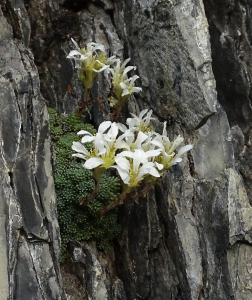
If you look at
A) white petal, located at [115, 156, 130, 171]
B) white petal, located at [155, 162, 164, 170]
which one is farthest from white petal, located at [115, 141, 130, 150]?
white petal, located at [155, 162, 164, 170]

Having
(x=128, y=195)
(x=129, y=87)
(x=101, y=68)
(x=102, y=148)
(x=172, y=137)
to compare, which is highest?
(x=101, y=68)

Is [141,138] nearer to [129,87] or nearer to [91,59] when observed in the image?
[129,87]

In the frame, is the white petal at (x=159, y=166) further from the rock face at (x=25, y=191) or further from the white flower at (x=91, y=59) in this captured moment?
the white flower at (x=91, y=59)

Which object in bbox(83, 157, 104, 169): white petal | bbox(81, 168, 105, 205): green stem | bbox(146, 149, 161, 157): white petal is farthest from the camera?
bbox(81, 168, 105, 205): green stem

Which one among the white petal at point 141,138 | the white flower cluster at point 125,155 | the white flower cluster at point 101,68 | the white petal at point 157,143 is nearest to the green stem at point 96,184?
the white flower cluster at point 125,155

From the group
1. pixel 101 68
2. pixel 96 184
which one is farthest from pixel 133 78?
pixel 96 184

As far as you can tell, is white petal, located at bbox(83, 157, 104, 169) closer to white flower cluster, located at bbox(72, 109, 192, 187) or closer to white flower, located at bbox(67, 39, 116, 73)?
white flower cluster, located at bbox(72, 109, 192, 187)
